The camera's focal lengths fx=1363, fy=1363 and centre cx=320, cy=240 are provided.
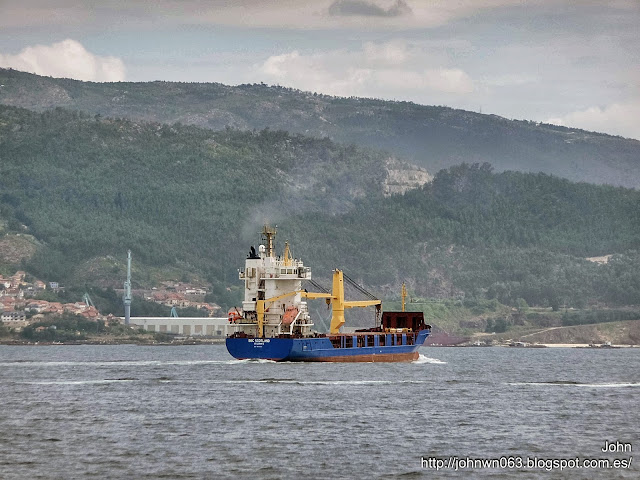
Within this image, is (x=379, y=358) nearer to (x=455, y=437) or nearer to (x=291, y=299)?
(x=291, y=299)

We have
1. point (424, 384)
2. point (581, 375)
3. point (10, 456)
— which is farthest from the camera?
point (581, 375)

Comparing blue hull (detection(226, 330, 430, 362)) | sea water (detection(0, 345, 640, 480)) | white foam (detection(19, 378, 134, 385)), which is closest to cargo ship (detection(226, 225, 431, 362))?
blue hull (detection(226, 330, 430, 362))

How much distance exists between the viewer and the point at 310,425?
87.5 meters

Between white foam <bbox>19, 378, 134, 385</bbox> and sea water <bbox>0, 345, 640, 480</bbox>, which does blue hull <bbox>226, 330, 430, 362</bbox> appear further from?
white foam <bbox>19, 378, 134, 385</bbox>

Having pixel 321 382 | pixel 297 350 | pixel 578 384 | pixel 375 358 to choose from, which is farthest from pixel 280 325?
pixel 578 384

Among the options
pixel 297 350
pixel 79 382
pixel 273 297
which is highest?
pixel 273 297

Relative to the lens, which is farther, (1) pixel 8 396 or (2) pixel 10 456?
(1) pixel 8 396

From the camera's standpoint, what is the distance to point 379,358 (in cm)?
16025

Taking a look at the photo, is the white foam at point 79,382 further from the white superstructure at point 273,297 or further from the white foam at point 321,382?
the white superstructure at point 273,297

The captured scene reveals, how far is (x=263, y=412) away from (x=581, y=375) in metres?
67.1

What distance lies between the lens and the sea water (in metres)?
69.9

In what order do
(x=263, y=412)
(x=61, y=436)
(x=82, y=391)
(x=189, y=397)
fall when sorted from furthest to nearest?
(x=82, y=391)
(x=189, y=397)
(x=263, y=412)
(x=61, y=436)

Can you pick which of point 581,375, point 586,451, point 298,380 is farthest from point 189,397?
point 581,375

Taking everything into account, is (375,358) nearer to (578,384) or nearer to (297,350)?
(297,350)
